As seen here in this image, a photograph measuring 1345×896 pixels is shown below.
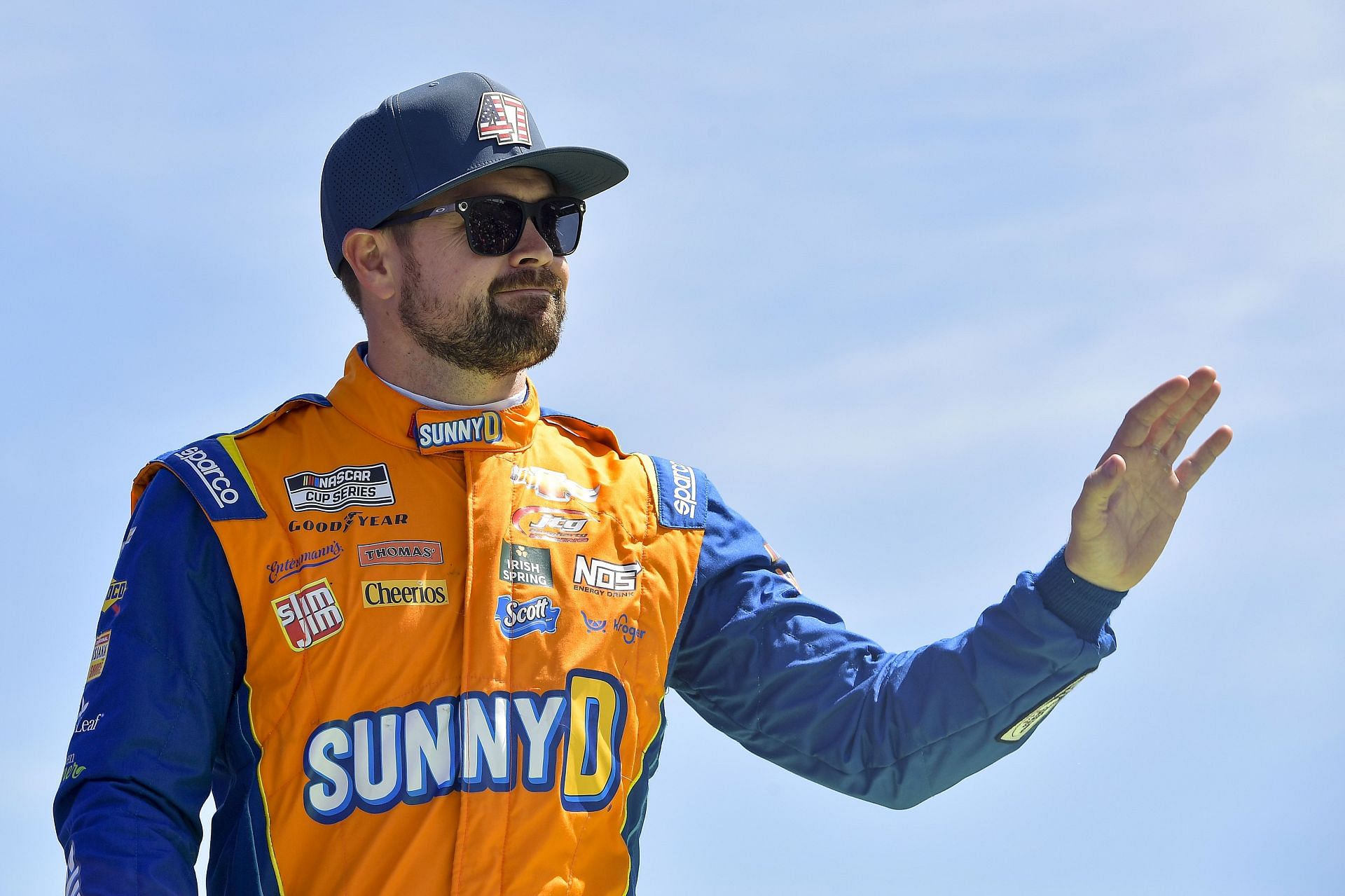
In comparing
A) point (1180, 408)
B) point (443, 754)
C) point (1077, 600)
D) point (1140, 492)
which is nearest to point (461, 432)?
point (443, 754)

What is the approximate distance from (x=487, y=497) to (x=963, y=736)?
176 cm

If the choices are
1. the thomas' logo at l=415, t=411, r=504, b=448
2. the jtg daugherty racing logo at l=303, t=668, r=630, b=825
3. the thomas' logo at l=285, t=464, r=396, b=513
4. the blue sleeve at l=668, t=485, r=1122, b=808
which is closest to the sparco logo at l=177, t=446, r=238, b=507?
the thomas' logo at l=285, t=464, r=396, b=513

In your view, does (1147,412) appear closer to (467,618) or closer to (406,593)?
(467,618)

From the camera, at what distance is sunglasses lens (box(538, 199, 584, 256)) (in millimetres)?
5828

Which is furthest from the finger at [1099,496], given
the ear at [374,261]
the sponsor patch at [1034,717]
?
the ear at [374,261]

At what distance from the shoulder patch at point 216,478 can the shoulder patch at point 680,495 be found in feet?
4.62

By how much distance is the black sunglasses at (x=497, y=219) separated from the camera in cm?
568

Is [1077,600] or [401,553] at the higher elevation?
[401,553]

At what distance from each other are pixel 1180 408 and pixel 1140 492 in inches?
11.1

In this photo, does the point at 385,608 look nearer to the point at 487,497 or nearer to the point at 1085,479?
the point at 487,497

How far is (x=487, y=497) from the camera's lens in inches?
215

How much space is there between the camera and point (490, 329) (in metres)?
5.63

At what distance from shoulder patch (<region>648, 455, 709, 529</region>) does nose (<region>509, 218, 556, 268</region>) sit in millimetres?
837

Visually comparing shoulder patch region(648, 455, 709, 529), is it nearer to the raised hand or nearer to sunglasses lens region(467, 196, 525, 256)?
sunglasses lens region(467, 196, 525, 256)
